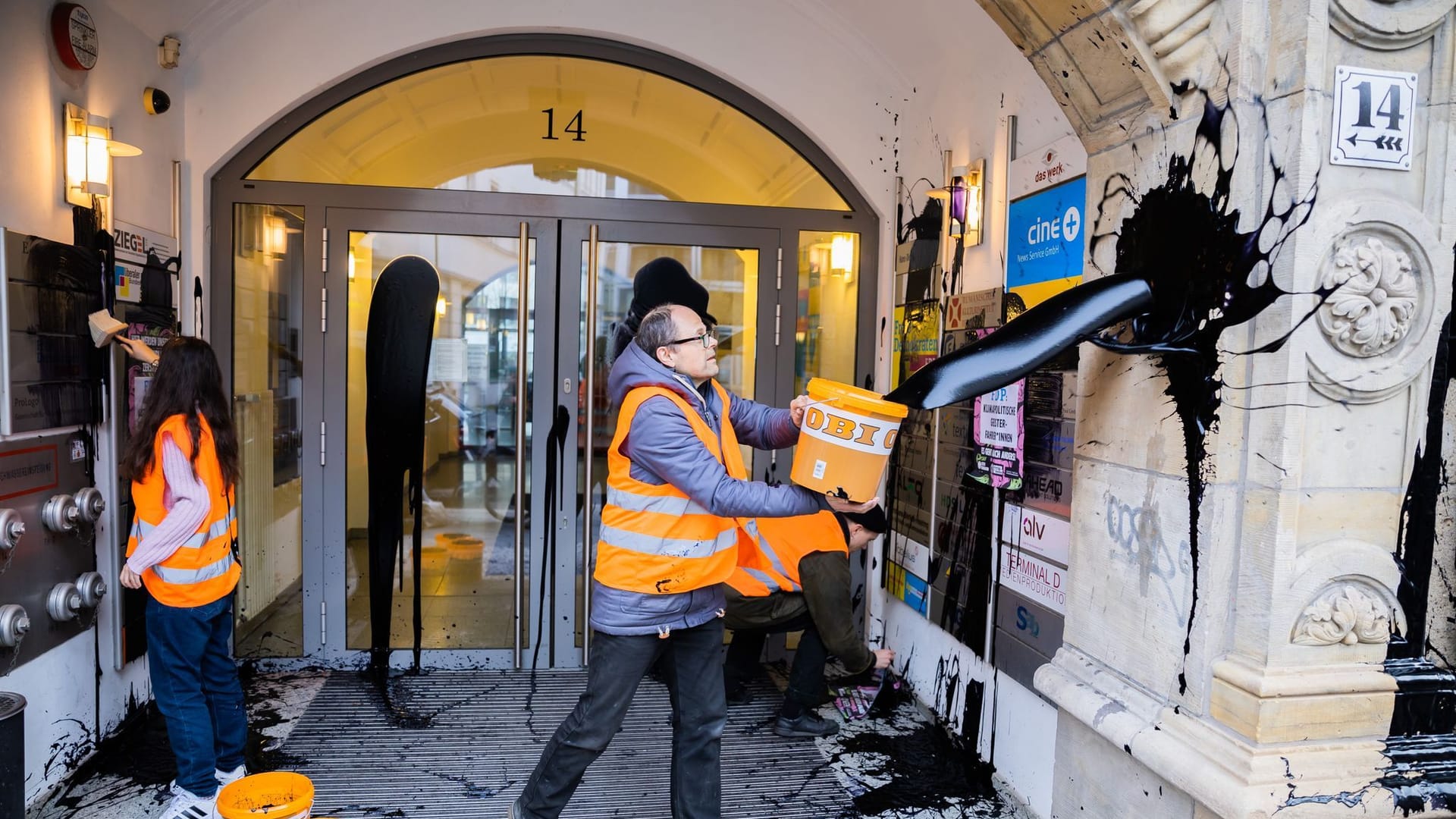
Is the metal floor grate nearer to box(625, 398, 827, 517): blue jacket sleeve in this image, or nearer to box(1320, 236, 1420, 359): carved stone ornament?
box(625, 398, 827, 517): blue jacket sleeve

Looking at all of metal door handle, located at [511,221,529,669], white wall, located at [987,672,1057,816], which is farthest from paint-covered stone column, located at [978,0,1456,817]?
metal door handle, located at [511,221,529,669]

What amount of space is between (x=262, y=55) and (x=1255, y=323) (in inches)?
168

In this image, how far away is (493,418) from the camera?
14.5ft

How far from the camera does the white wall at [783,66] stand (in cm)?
372

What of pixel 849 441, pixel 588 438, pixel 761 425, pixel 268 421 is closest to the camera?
pixel 849 441

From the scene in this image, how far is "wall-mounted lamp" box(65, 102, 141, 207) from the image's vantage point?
3.15 metres

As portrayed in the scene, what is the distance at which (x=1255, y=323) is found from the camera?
6.10ft

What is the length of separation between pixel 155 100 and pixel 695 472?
123 inches

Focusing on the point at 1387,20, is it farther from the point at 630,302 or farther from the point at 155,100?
the point at 155,100

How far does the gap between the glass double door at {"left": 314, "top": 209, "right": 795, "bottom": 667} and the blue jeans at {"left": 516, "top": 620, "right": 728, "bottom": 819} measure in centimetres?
179

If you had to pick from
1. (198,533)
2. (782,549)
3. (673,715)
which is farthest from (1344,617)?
(198,533)

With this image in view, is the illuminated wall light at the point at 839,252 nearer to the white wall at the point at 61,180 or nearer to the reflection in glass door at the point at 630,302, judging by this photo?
the reflection in glass door at the point at 630,302

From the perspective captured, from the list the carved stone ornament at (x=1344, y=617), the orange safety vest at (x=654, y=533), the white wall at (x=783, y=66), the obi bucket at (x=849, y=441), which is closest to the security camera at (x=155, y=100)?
the white wall at (x=783, y=66)

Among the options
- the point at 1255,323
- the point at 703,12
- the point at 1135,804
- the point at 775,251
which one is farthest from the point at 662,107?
the point at 1135,804
